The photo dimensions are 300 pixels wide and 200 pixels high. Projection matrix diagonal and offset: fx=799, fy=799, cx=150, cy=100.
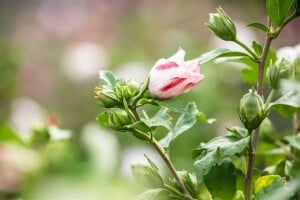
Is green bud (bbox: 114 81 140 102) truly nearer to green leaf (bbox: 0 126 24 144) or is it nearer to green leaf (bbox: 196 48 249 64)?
green leaf (bbox: 196 48 249 64)

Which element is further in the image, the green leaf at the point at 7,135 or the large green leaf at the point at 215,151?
the green leaf at the point at 7,135

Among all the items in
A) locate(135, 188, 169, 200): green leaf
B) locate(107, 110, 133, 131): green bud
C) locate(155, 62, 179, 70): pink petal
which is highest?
locate(155, 62, 179, 70): pink petal

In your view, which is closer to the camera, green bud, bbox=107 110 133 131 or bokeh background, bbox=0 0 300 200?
green bud, bbox=107 110 133 131

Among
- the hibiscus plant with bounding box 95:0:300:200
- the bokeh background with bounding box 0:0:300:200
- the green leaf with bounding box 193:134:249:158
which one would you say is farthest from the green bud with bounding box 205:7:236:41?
the bokeh background with bounding box 0:0:300:200

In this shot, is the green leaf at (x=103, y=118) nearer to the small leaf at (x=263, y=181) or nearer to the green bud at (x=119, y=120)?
the green bud at (x=119, y=120)

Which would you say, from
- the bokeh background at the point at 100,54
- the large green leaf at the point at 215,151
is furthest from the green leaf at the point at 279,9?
the bokeh background at the point at 100,54

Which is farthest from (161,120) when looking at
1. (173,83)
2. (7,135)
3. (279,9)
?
(7,135)

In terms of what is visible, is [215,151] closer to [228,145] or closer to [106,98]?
[228,145]
